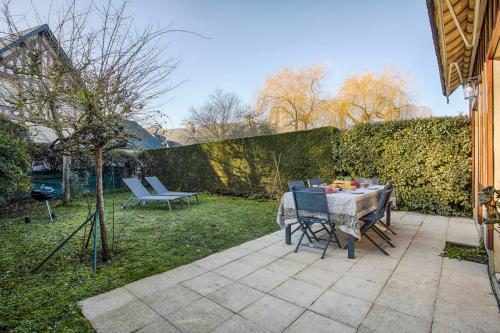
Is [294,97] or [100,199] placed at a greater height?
[294,97]

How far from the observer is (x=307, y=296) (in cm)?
247

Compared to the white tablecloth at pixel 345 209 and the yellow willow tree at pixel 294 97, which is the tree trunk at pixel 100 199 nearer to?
the white tablecloth at pixel 345 209

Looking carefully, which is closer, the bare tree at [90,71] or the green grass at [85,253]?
the green grass at [85,253]

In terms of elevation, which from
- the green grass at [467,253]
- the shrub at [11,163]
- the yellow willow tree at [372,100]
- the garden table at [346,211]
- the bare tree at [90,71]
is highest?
the yellow willow tree at [372,100]

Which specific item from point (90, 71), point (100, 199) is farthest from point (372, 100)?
point (100, 199)

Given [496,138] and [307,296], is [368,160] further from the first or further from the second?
[307,296]

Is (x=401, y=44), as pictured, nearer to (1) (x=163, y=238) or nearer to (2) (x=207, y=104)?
(1) (x=163, y=238)

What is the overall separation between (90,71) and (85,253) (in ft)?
8.38

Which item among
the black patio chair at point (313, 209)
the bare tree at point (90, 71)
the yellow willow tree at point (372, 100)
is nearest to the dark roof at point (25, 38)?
the bare tree at point (90, 71)

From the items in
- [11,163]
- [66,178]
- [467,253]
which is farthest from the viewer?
[66,178]

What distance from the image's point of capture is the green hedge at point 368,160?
573cm

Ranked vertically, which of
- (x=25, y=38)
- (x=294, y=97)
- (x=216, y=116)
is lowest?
(x=25, y=38)

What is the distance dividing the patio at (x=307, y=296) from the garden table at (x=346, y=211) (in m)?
0.38

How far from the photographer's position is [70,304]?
2420mm
